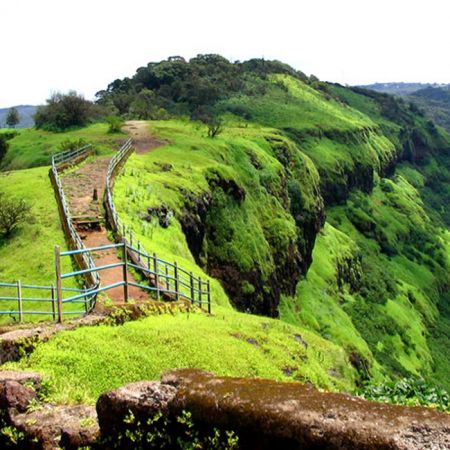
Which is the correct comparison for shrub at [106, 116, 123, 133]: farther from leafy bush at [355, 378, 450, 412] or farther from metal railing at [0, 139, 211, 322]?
leafy bush at [355, 378, 450, 412]

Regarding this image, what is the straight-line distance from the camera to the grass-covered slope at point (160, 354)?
1004 cm

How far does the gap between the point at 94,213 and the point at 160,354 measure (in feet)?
59.4

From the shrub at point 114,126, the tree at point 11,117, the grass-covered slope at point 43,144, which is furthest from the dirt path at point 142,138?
the tree at point 11,117

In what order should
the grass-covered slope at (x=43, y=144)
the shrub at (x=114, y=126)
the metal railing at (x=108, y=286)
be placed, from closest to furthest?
the metal railing at (x=108, y=286) → the grass-covered slope at (x=43, y=144) → the shrub at (x=114, y=126)

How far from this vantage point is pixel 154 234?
29.1 metres

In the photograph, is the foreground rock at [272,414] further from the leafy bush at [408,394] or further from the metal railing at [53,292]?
the metal railing at [53,292]

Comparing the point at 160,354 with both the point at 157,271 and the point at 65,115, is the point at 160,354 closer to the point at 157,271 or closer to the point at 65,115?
the point at 157,271

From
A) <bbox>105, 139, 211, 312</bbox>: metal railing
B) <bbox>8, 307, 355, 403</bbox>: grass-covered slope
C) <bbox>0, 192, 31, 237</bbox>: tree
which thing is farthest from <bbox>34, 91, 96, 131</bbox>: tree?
<bbox>8, 307, 355, 403</bbox>: grass-covered slope

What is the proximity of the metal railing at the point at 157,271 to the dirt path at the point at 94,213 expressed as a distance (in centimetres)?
62

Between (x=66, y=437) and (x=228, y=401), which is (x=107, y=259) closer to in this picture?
(x=66, y=437)

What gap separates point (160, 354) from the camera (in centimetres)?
1165

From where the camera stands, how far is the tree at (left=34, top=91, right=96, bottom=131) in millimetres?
67750

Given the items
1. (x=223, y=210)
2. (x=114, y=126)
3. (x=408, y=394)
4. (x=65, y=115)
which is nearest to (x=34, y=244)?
(x=408, y=394)

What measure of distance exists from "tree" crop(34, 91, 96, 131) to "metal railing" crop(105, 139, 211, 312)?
110 feet
